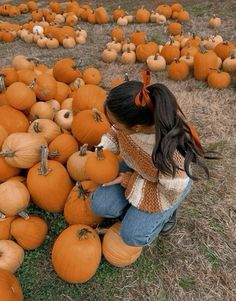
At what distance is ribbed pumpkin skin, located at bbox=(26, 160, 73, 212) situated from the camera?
2707 mm

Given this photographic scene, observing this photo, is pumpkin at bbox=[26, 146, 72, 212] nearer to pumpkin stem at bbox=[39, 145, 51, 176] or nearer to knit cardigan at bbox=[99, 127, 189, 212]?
pumpkin stem at bbox=[39, 145, 51, 176]

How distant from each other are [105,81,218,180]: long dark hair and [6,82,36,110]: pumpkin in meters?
1.28

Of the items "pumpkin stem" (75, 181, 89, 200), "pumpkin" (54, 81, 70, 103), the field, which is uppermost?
"pumpkin" (54, 81, 70, 103)

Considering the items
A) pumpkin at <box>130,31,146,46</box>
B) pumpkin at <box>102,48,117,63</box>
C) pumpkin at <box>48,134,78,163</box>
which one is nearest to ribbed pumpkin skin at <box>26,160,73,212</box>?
pumpkin at <box>48,134,78,163</box>

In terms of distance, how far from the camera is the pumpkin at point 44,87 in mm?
3418

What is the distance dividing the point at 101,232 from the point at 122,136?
674mm

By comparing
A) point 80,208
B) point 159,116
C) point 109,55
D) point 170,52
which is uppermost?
point 159,116

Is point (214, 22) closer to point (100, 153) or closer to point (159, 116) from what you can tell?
point (100, 153)

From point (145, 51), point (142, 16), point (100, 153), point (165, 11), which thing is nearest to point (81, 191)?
point (100, 153)

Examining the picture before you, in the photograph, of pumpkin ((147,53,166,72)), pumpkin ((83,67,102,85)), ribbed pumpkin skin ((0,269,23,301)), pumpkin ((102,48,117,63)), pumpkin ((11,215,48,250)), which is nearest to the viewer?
ribbed pumpkin skin ((0,269,23,301))

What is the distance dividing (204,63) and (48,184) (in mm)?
2638

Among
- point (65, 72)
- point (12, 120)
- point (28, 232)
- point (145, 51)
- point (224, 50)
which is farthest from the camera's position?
point (145, 51)

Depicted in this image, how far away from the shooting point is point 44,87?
342cm

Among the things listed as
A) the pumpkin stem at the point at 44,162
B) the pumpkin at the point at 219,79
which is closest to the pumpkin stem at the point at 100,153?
the pumpkin stem at the point at 44,162
